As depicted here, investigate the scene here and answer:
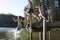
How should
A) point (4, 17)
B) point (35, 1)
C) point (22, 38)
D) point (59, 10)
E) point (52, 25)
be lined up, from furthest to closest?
1. point (4, 17)
2. point (35, 1)
3. point (59, 10)
4. point (22, 38)
5. point (52, 25)

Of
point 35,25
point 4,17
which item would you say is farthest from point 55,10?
point 4,17

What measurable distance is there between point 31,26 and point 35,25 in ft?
0.80

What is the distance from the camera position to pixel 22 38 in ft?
79.7

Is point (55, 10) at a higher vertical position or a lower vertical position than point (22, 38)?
higher

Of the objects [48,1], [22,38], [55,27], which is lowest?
[22,38]

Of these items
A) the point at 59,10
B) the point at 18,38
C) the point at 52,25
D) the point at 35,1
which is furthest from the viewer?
the point at 35,1

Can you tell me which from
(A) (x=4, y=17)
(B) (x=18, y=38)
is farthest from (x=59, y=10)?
(A) (x=4, y=17)

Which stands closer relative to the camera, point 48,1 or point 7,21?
point 48,1

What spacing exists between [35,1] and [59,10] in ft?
12.5

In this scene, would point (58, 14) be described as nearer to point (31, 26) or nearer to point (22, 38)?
point (22, 38)

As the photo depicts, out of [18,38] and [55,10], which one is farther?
[55,10]

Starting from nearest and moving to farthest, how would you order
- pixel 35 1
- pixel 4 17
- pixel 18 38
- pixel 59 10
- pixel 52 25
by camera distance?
pixel 52 25
pixel 18 38
pixel 59 10
pixel 35 1
pixel 4 17

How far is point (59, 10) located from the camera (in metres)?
26.1

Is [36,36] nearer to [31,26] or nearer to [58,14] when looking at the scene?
[58,14]
